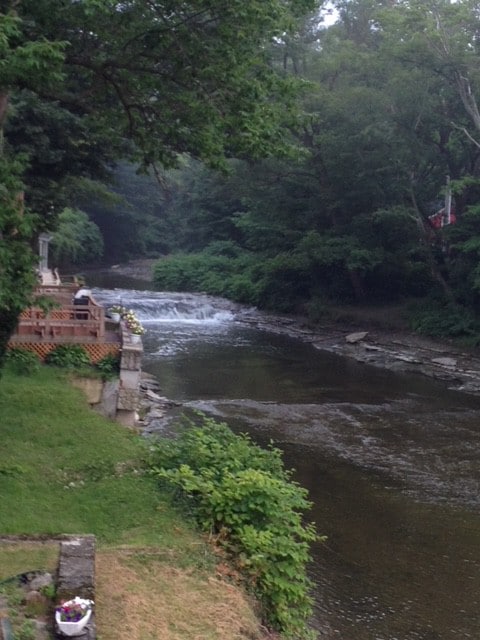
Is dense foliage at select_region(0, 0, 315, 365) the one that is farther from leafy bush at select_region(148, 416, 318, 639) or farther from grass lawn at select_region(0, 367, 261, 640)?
leafy bush at select_region(148, 416, 318, 639)

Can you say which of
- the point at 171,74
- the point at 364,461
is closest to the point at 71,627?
the point at 171,74

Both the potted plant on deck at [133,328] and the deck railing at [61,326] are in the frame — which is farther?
the potted plant on deck at [133,328]

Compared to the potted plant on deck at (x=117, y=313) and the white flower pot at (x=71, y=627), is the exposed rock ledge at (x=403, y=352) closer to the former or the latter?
the potted plant on deck at (x=117, y=313)


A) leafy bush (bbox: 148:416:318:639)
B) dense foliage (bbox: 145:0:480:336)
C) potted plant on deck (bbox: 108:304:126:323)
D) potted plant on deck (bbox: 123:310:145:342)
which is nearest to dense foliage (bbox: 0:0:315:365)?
leafy bush (bbox: 148:416:318:639)

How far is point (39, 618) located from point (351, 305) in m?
30.1

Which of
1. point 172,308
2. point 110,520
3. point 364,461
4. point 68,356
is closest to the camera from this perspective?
point 110,520

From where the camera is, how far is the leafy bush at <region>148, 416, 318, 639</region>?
7828 millimetres

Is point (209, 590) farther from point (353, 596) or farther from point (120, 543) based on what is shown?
point (353, 596)

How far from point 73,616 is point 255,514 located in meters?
2.90

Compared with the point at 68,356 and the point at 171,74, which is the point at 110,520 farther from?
the point at 68,356

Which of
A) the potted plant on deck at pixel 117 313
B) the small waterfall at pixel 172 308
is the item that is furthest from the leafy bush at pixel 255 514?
the small waterfall at pixel 172 308

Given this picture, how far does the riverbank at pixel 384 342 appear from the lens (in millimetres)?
26062

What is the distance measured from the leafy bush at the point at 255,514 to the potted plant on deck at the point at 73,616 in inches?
84.9

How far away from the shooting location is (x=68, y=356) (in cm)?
1478
